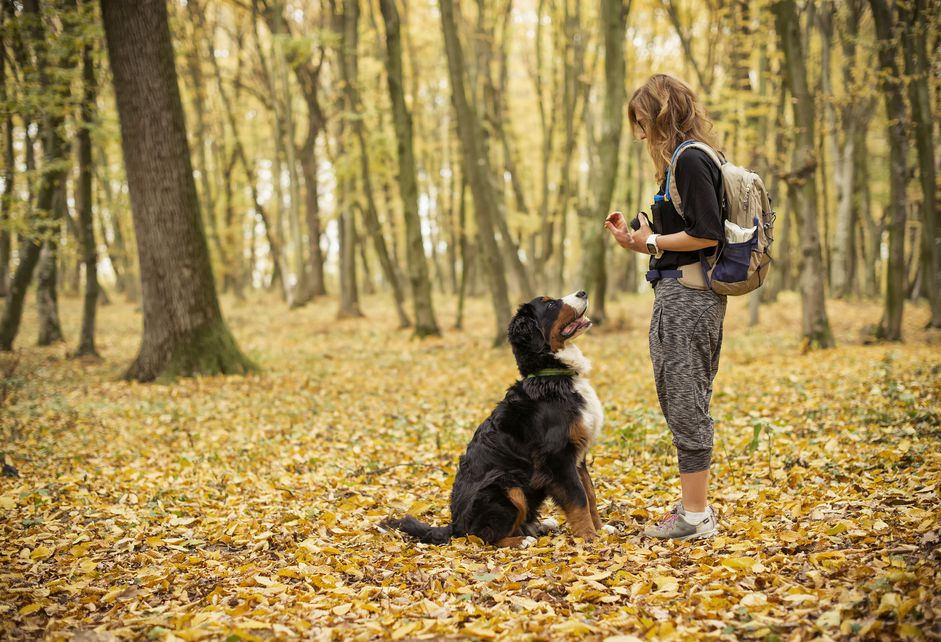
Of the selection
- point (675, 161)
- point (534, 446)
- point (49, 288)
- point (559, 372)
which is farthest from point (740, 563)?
point (49, 288)

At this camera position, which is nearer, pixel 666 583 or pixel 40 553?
pixel 666 583

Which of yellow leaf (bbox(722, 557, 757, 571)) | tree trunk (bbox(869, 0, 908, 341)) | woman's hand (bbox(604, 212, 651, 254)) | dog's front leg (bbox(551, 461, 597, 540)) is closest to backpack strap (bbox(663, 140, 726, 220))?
woman's hand (bbox(604, 212, 651, 254))

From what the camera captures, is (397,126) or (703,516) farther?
(397,126)

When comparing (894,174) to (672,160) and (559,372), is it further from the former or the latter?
(559,372)

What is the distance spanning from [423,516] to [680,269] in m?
2.80

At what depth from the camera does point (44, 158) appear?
509 inches

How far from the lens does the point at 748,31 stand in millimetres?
16609

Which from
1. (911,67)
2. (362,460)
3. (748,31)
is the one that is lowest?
(362,460)

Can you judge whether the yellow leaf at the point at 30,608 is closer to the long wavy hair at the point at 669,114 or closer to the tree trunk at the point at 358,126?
the long wavy hair at the point at 669,114

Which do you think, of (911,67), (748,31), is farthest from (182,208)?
(748,31)

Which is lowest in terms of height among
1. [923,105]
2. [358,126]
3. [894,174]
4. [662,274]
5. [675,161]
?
[662,274]

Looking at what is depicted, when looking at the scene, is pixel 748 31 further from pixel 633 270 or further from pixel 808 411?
pixel 633 270

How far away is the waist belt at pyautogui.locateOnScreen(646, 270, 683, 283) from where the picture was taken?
384 centimetres

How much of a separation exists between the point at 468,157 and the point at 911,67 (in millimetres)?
8160
